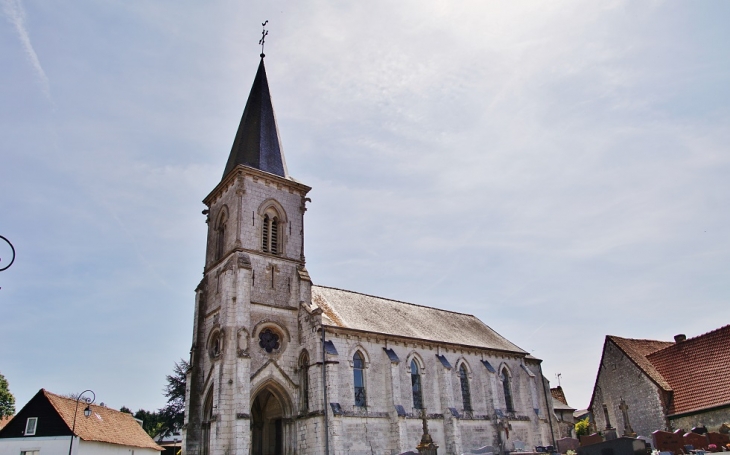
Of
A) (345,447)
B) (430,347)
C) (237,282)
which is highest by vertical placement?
(237,282)

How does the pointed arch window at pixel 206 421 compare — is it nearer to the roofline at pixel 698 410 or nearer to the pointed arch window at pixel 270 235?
the pointed arch window at pixel 270 235

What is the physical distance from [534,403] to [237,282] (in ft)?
71.4

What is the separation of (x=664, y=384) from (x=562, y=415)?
17272mm

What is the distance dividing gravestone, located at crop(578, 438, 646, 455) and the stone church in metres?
9.69

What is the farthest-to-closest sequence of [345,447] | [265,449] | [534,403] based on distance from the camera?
[534,403]
[265,449]
[345,447]

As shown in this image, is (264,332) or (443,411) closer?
(264,332)

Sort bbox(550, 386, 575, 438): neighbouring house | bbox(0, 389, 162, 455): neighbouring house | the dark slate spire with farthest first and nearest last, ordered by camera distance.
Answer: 1. bbox(550, 386, 575, 438): neighbouring house
2. bbox(0, 389, 162, 455): neighbouring house
3. the dark slate spire

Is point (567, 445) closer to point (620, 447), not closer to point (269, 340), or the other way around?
point (620, 447)

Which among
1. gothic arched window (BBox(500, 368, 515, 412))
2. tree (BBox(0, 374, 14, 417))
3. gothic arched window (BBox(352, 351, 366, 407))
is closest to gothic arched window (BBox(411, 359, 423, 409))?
gothic arched window (BBox(352, 351, 366, 407))

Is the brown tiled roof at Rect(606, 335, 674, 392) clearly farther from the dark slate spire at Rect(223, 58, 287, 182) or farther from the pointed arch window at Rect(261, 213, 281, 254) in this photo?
the dark slate spire at Rect(223, 58, 287, 182)

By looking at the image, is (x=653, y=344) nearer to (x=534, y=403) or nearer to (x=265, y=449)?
(x=534, y=403)

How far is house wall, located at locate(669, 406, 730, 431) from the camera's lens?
25.7 meters

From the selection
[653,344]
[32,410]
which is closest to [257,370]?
[32,410]

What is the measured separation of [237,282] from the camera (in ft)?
81.1
